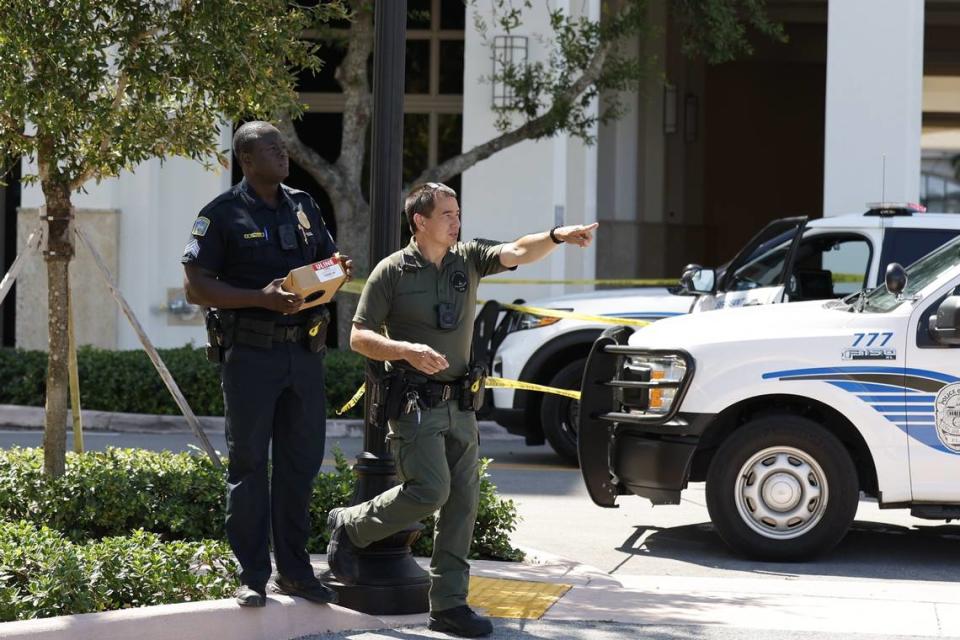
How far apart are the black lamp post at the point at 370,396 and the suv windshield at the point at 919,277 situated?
9.68 ft

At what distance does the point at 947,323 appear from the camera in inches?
308

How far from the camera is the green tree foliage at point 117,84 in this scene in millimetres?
7691

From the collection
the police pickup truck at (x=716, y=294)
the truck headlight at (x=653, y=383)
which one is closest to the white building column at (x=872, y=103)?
the police pickup truck at (x=716, y=294)

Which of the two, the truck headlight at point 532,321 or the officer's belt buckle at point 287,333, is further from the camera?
the truck headlight at point 532,321

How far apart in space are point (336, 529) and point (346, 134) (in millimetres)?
10088

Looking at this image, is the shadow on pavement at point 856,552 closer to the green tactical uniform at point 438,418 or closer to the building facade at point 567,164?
the green tactical uniform at point 438,418

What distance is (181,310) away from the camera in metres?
17.7

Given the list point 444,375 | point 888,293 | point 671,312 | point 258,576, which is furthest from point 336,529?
point 671,312

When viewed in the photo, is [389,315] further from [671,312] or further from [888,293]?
[671,312]

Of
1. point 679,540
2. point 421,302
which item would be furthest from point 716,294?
point 421,302

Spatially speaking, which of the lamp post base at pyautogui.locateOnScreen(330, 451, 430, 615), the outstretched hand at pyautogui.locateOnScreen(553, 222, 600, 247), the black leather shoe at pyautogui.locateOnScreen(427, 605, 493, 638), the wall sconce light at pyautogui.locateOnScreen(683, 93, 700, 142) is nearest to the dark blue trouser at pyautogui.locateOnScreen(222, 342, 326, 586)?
the lamp post base at pyautogui.locateOnScreen(330, 451, 430, 615)

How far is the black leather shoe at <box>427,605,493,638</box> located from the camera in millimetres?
6098

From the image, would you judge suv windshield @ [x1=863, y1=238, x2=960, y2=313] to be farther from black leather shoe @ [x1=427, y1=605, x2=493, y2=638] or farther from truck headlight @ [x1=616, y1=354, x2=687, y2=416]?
black leather shoe @ [x1=427, y1=605, x2=493, y2=638]

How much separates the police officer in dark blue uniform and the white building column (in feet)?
35.5
